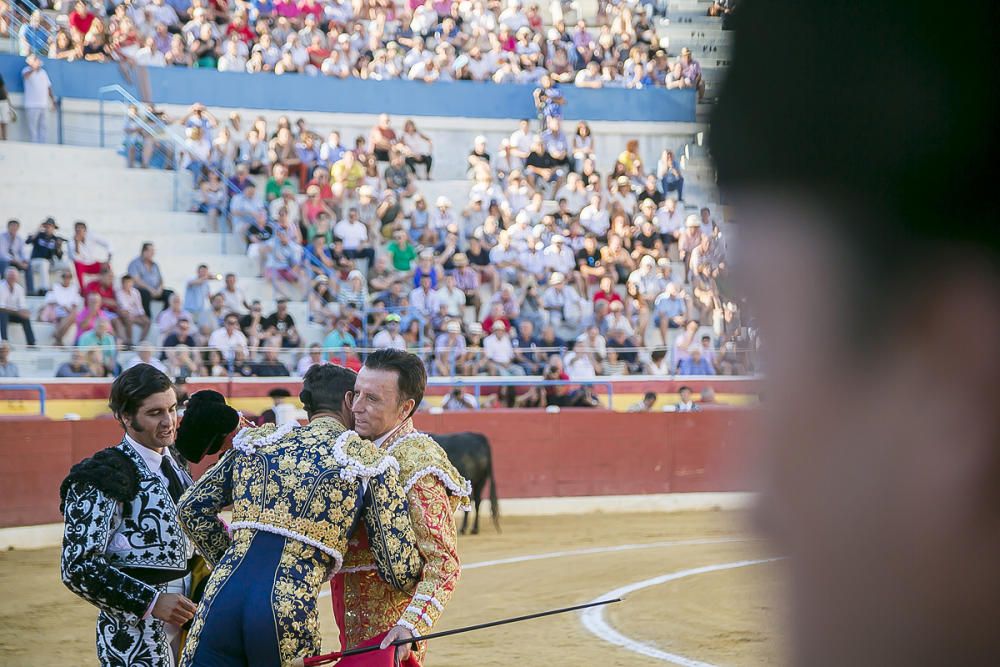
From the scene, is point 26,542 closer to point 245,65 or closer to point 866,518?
point 245,65

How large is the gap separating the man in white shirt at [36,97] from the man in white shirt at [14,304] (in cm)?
410

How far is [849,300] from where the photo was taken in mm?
603

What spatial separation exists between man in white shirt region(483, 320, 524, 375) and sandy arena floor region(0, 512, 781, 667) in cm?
270

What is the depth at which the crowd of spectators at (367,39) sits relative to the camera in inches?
651

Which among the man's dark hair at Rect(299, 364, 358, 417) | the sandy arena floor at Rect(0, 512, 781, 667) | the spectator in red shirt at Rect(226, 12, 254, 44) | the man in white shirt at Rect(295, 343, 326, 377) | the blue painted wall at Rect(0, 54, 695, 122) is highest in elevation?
the spectator in red shirt at Rect(226, 12, 254, 44)

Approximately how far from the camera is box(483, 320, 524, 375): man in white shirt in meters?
13.9

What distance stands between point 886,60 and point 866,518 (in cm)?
21

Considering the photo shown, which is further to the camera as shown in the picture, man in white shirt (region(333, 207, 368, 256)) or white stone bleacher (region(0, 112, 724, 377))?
man in white shirt (region(333, 207, 368, 256))

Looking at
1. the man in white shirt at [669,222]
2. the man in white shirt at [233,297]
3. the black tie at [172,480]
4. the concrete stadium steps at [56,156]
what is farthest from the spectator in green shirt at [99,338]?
the black tie at [172,480]

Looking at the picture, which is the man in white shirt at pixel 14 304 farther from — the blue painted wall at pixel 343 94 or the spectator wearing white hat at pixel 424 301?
the blue painted wall at pixel 343 94

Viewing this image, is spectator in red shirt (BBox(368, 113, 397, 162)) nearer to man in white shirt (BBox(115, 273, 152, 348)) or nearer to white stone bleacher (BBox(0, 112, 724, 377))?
white stone bleacher (BBox(0, 112, 724, 377))

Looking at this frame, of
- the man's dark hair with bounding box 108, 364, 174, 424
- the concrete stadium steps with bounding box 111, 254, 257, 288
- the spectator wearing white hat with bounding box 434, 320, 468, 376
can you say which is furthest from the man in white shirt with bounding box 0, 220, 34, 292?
the man's dark hair with bounding box 108, 364, 174, 424

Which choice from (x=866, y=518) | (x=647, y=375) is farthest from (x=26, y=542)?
(x=866, y=518)

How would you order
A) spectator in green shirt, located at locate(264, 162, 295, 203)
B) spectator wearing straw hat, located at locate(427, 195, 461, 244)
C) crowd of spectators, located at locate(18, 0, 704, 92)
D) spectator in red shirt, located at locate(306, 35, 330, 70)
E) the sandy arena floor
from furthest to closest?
spectator in red shirt, located at locate(306, 35, 330, 70), crowd of spectators, located at locate(18, 0, 704, 92), spectator wearing straw hat, located at locate(427, 195, 461, 244), spectator in green shirt, located at locate(264, 162, 295, 203), the sandy arena floor
